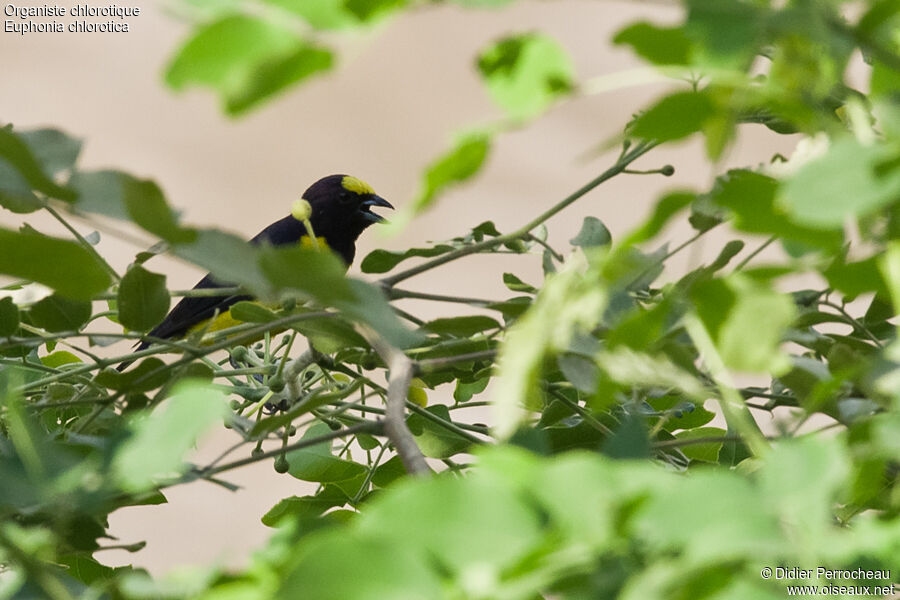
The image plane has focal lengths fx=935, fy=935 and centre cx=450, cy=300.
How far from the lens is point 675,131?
8.5 inches

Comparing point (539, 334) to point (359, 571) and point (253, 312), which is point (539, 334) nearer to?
point (359, 571)

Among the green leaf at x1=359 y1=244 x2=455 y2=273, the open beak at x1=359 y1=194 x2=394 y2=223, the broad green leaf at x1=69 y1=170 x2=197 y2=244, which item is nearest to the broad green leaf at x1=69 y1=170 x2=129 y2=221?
the broad green leaf at x1=69 y1=170 x2=197 y2=244

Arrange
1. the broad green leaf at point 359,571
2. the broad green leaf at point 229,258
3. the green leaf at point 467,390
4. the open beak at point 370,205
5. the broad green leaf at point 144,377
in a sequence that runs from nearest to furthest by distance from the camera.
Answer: the broad green leaf at point 359,571 → the broad green leaf at point 229,258 → the broad green leaf at point 144,377 → the green leaf at point 467,390 → the open beak at point 370,205

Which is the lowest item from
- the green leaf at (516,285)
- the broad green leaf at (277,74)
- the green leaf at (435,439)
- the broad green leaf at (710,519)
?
the green leaf at (435,439)

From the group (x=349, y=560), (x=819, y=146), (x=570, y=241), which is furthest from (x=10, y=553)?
(x=570, y=241)

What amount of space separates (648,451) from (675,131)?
0.08 m

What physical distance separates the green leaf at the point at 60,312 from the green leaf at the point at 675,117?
0.31 metres

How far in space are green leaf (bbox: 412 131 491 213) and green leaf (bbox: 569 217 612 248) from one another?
0.27 meters

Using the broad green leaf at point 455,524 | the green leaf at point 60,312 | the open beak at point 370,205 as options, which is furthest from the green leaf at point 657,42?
the open beak at point 370,205

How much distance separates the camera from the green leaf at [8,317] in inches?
16.7

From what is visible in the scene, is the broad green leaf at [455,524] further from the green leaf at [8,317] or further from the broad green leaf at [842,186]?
the green leaf at [8,317]

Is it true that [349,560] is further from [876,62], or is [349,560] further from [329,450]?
[329,450]

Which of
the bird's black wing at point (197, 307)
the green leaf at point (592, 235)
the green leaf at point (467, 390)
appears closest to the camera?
the green leaf at point (592, 235)

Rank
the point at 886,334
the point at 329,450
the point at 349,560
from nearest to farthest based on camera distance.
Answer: the point at 349,560 → the point at 886,334 → the point at 329,450
